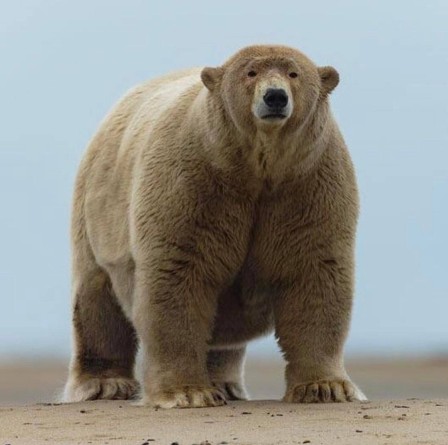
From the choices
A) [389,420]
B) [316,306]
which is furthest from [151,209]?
[389,420]

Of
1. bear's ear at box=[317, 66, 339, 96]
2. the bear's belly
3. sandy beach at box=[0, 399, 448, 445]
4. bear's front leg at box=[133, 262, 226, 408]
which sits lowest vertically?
sandy beach at box=[0, 399, 448, 445]

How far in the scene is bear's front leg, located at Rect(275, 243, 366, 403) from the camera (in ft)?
37.8

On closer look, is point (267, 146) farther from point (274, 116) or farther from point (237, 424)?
point (237, 424)

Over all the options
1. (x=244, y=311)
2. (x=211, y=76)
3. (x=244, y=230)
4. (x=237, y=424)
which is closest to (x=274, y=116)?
(x=211, y=76)

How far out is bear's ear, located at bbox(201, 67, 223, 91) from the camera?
11.3 m

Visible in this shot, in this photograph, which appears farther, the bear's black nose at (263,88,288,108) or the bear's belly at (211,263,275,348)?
the bear's belly at (211,263,275,348)

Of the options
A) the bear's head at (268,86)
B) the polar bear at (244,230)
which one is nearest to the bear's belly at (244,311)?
the polar bear at (244,230)

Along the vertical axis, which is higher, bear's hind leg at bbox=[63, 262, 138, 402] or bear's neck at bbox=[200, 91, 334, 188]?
bear's neck at bbox=[200, 91, 334, 188]

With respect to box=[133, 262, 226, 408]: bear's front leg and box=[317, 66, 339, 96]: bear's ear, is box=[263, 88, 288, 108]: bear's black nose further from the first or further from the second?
box=[133, 262, 226, 408]: bear's front leg

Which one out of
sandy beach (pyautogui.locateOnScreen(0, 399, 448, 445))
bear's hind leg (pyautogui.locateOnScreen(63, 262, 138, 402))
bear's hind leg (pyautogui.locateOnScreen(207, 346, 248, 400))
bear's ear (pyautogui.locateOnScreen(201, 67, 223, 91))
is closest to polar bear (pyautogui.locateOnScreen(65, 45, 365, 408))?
bear's ear (pyautogui.locateOnScreen(201, 67, 223, 91))

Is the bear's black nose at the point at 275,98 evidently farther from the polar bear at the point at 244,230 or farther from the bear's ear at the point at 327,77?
the bear's ear at the point at 327,77

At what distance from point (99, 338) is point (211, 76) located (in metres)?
2.50

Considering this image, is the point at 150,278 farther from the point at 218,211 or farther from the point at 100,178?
the point at 100,178

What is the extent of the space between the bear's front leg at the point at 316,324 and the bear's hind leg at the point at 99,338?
161 centimetres
